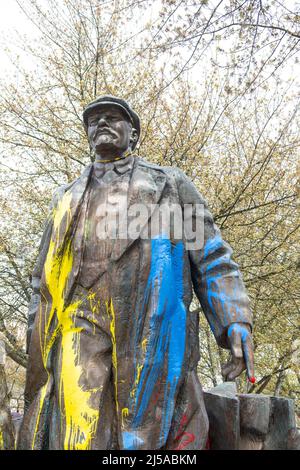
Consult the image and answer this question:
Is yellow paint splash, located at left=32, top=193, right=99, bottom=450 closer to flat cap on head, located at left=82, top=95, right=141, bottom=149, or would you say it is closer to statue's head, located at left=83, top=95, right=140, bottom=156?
statue's head, located at left=83, top=95, right=140, bottom=156

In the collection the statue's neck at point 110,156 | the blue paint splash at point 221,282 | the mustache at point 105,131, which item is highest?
the mustache at point 105,131

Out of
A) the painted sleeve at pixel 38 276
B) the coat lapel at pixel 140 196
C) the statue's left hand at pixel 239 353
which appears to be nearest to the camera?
the statue's left hand at pixel 239 353

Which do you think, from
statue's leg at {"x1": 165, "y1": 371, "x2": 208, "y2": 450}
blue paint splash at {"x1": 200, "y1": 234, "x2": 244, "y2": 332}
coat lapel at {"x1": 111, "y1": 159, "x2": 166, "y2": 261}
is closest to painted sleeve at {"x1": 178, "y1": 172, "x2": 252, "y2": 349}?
blue paint splash at {"x1": 200, "y1": 234, "x2": 244, "y2": 332}

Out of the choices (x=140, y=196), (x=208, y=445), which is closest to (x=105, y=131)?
(x=140, y=196)

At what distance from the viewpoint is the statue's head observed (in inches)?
130

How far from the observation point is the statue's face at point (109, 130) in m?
3.30

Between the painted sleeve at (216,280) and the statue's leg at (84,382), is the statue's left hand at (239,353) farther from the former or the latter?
the statue's leg at (84,382)

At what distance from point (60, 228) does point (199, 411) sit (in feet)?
4.24

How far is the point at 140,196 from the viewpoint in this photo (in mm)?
3127

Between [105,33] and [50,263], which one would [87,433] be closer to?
[50,263]

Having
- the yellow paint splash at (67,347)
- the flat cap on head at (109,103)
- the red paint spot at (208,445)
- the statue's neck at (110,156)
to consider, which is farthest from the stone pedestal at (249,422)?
the flat cap on head at (109,103)

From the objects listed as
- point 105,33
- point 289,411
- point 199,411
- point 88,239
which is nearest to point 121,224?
point 88,239

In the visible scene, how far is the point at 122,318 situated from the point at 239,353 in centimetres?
65

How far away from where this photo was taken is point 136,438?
2.62 metres
